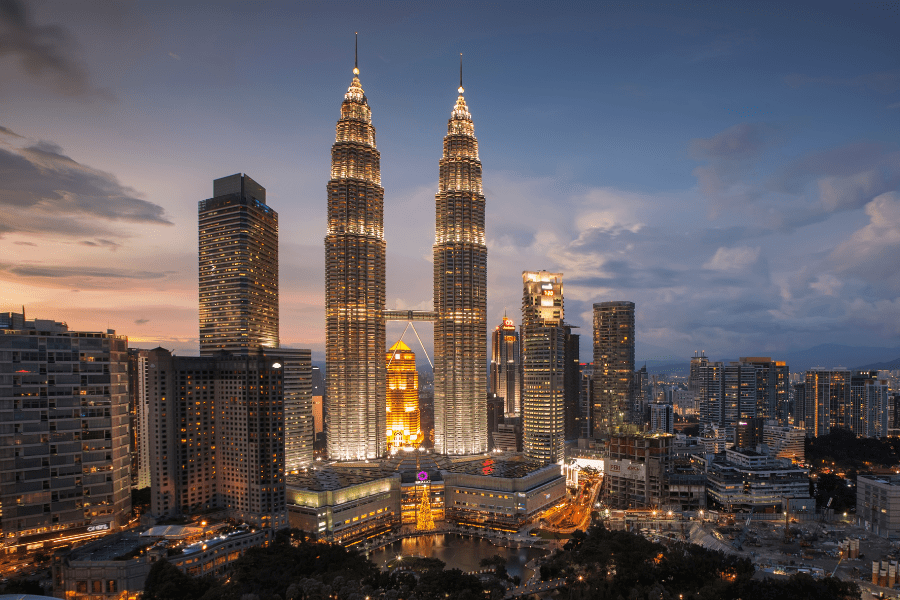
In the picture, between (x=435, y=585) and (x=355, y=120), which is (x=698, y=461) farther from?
(x=355, y=120)

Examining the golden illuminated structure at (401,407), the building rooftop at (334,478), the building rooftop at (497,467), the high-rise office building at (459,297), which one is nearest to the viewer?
the building rooftop at (334,478)

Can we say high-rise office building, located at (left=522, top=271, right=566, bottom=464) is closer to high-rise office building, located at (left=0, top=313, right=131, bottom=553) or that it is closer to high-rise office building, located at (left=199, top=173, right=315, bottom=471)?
high-rise office building, located at (left=199, top=173, right=315, bottom=471)

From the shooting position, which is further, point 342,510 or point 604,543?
point 342,510

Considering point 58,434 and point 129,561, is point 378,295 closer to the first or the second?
point 58,434

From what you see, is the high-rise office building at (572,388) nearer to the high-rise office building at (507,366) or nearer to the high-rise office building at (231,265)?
the high-rise office building at (507,366)

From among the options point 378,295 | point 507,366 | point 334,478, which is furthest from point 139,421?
point 507,366

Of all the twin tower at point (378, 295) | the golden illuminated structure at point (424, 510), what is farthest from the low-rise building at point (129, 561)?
the twin tower at point (378, 295)

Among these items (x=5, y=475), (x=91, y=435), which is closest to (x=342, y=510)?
(x=91, y=435)
